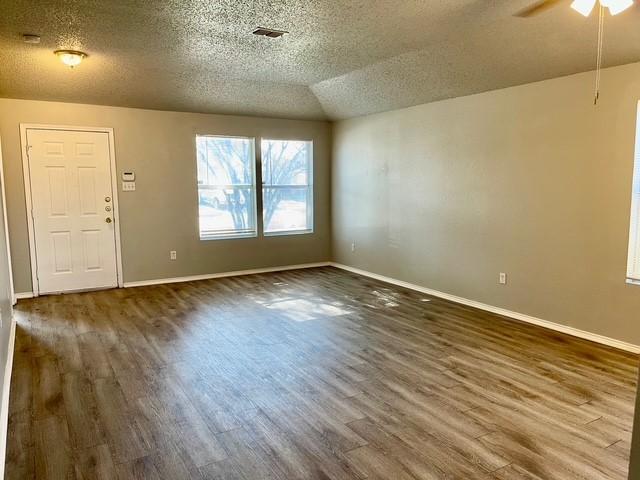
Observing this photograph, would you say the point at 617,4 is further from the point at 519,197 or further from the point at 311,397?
the point at 311,397

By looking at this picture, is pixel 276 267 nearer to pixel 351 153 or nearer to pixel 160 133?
pixel 351 153

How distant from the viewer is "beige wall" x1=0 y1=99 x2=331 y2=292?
207 inches

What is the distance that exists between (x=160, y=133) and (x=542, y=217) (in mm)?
4752

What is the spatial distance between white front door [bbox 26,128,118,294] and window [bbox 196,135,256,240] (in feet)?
4.08

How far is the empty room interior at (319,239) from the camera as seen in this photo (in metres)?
2.48

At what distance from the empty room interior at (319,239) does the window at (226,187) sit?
0.03m

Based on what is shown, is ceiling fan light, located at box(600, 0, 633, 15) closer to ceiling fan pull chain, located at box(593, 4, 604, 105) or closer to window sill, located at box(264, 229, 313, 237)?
ceiling fan pull chain, located at box(593, 4, 604, 105)

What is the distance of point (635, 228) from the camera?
11.9ft

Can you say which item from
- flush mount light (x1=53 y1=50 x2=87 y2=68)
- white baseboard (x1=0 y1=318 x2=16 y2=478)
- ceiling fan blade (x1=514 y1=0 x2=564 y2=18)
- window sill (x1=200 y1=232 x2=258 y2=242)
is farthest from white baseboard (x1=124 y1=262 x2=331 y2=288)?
ceiling fan blade (x1=514 y1=0 x2=564 y2=18)

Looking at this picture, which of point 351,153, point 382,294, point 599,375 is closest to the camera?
point 599,375

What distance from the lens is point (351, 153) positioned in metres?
6.89

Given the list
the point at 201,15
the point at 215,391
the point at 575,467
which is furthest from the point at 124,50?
the point at 575,467

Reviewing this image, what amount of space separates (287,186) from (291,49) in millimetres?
3174

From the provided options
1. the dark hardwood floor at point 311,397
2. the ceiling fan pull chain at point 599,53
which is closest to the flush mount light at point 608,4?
the ceiling fan pull chain at point 599,53
